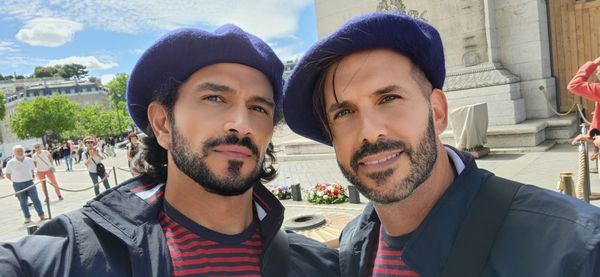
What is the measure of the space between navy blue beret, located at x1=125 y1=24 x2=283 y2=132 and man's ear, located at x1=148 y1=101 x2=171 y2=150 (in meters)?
0.08

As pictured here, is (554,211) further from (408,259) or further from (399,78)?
(399,78)

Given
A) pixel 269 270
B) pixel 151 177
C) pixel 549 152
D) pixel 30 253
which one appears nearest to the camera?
pixel 30 253

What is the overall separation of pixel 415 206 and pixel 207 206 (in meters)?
0.97

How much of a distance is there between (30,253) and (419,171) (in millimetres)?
1537

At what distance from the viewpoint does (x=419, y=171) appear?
70.4 inches

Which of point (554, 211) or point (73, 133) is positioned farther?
point (73, 133)

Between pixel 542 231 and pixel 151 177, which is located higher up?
pixel 151 177

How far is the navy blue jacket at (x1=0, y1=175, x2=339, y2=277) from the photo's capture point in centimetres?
164

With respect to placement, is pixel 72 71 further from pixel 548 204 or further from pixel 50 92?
pixel 548 204

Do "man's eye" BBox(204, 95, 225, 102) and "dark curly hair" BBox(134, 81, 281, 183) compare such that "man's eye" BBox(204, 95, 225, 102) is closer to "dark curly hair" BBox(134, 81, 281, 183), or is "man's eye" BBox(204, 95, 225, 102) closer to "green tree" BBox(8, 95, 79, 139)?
"dark curly hair" BBox(134, 81, 281, 183)

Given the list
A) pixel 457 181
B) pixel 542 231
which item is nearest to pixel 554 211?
pixel 542 231

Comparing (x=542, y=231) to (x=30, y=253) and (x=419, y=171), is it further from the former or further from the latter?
(x=30, y=253)

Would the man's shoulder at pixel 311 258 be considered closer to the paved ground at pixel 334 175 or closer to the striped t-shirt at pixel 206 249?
the striped t-shirt at pixel 206 249

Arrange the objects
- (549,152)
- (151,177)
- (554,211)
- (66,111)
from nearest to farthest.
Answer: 1. (554,211)
2. (151,177)
3. (549,152)
4. (66,111)
